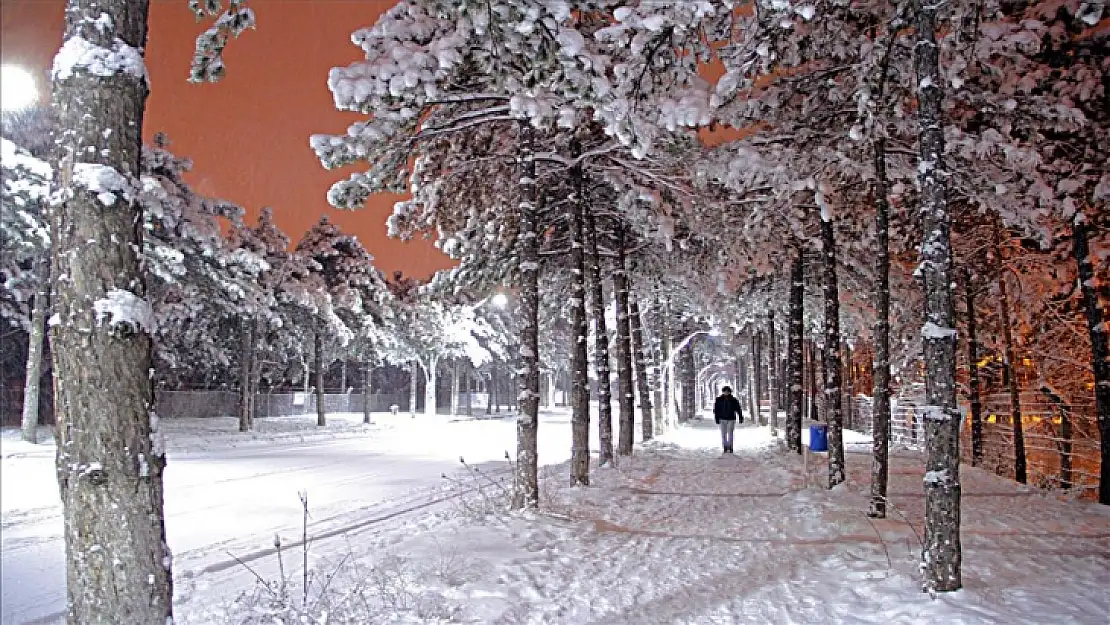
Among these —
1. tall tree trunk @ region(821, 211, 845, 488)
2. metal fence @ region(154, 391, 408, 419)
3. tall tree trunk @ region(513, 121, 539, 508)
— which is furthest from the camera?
metal fence @ region(154, 391, 408, 419)

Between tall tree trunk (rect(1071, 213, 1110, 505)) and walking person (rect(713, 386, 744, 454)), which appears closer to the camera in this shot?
tall tree trunk (rect(1071, 213, 1110, 505))

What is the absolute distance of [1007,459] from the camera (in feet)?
65.0

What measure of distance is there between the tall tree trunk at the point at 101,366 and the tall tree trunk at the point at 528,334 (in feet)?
20.4

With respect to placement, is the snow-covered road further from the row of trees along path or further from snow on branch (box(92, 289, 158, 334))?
snow on branch (box(92, 289, 158, 334))

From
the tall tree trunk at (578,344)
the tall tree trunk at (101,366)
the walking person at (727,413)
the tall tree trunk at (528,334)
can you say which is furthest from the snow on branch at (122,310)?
A: the walking person at (727,413)

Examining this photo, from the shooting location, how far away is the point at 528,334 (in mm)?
10219

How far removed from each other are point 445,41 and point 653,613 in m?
6.20

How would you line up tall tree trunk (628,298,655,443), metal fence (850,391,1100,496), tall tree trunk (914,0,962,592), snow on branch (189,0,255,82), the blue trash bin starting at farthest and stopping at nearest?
1. tall tree trunk (628,298,655,443)
2. the blue trash bin
3. metal fence (850,391,1100,496)
4. tall tree trunk (914,0,962,592)
5. snow on branch (189,0,255,82)

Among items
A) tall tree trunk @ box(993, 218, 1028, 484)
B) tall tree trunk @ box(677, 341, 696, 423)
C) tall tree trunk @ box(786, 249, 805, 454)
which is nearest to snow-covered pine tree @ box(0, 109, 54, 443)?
tall tree trunk @ box(786, 249, 805, 454)

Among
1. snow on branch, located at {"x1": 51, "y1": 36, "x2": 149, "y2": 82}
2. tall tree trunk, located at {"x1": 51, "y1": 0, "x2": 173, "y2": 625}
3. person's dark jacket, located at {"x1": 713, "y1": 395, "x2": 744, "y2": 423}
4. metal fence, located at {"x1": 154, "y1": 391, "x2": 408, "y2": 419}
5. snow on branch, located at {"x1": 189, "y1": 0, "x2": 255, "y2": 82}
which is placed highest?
snow on branch, located at {"x1": 189, "y1": 0, "x2": 255, "y2": 82}

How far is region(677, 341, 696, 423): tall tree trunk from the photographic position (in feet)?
120

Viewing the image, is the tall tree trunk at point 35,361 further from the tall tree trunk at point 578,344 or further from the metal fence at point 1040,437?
the metal fence at point 1040,437

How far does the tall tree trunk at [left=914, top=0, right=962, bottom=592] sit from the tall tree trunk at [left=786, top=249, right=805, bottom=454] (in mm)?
10186

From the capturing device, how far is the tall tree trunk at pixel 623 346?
54.7 feet
